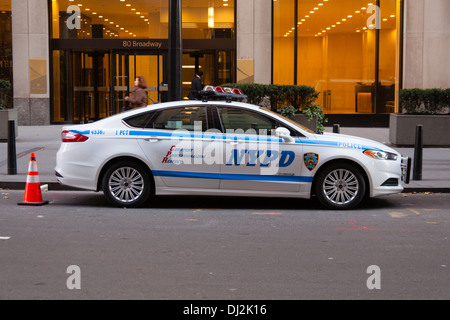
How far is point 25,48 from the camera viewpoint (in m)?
24.4

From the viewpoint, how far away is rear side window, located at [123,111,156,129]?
1008 cm

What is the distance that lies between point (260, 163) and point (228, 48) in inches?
603

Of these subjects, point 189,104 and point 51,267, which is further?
point 189,104

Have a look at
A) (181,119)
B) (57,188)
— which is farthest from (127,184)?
(57,188)

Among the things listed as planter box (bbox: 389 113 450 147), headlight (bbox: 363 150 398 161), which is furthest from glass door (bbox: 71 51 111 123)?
headlight (bbox: 363 150 398 161)

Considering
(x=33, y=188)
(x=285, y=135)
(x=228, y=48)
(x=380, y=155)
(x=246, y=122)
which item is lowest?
(x=33, y=188)

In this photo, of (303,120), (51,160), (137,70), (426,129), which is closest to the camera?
(51,160)

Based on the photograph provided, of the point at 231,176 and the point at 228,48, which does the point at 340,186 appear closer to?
the point at 231,176

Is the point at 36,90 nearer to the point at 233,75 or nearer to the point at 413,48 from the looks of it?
the point at 233,75

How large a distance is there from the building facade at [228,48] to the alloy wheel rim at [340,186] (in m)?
14.7

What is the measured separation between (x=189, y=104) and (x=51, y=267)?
164 inches

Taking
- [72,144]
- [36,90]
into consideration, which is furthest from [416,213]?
[36,90]

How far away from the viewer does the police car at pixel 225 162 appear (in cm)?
981

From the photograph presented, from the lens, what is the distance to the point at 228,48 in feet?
80.7
